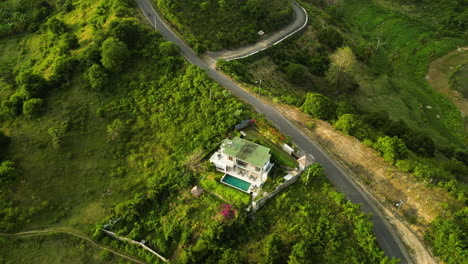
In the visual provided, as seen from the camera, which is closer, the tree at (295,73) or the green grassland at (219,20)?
the tree at (295,73)

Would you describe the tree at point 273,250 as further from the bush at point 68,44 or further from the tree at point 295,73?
the bush at point 68,44

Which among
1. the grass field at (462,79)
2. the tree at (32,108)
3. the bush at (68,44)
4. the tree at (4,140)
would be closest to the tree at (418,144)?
the grass field at (462,79)

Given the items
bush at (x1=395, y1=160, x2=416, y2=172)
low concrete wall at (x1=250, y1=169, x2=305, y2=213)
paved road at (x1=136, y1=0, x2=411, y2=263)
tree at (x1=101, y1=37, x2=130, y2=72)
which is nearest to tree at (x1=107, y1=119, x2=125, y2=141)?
tree at (x1=101, y1=37, x2=130, y2=72)

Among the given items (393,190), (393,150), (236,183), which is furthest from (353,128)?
(236,183)

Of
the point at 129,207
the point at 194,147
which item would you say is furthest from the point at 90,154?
the point at 194,147

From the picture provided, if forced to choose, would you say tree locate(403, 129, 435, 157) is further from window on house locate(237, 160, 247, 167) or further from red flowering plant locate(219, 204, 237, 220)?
red flowering plant locate(219, 204, 237, 220)
